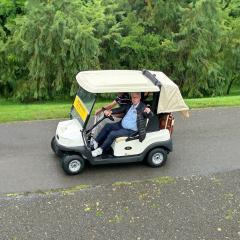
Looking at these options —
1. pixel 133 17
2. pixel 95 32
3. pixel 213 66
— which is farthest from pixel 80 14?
pixel 213 66

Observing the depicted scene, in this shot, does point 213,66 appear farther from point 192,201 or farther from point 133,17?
point 192,201

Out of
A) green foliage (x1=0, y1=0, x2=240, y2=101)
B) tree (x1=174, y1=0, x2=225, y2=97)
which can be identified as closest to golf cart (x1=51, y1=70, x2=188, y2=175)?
green foliage (x1=0, y1=0, x2=240, y2=101)

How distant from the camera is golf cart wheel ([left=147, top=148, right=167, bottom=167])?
8.80 metres

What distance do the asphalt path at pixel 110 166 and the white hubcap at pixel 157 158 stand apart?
0.16 m

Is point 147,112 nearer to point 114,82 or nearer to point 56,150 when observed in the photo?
point 114,82

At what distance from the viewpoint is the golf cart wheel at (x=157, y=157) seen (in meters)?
8.80

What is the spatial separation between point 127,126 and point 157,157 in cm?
89

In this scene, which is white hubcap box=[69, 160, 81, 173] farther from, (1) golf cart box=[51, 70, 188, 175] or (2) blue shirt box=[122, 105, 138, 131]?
(2) blue shirt box=[122, 105, 138, 131]

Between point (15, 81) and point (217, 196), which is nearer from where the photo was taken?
point (217, 196)

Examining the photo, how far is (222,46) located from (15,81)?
28.9 feet

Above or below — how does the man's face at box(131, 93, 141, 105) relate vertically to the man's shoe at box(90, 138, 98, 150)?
above

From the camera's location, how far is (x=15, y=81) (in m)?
18.2

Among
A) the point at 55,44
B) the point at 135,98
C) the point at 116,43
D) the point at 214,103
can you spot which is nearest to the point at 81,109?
the point at 135,98

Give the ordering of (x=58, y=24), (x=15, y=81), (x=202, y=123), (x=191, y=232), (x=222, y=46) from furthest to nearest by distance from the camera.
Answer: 1. (x=222, y=46)
2. (x=15, y=81)
3. (x=58, y=24)
4. (x=202, y=123)
5. (x=191, y=232)
